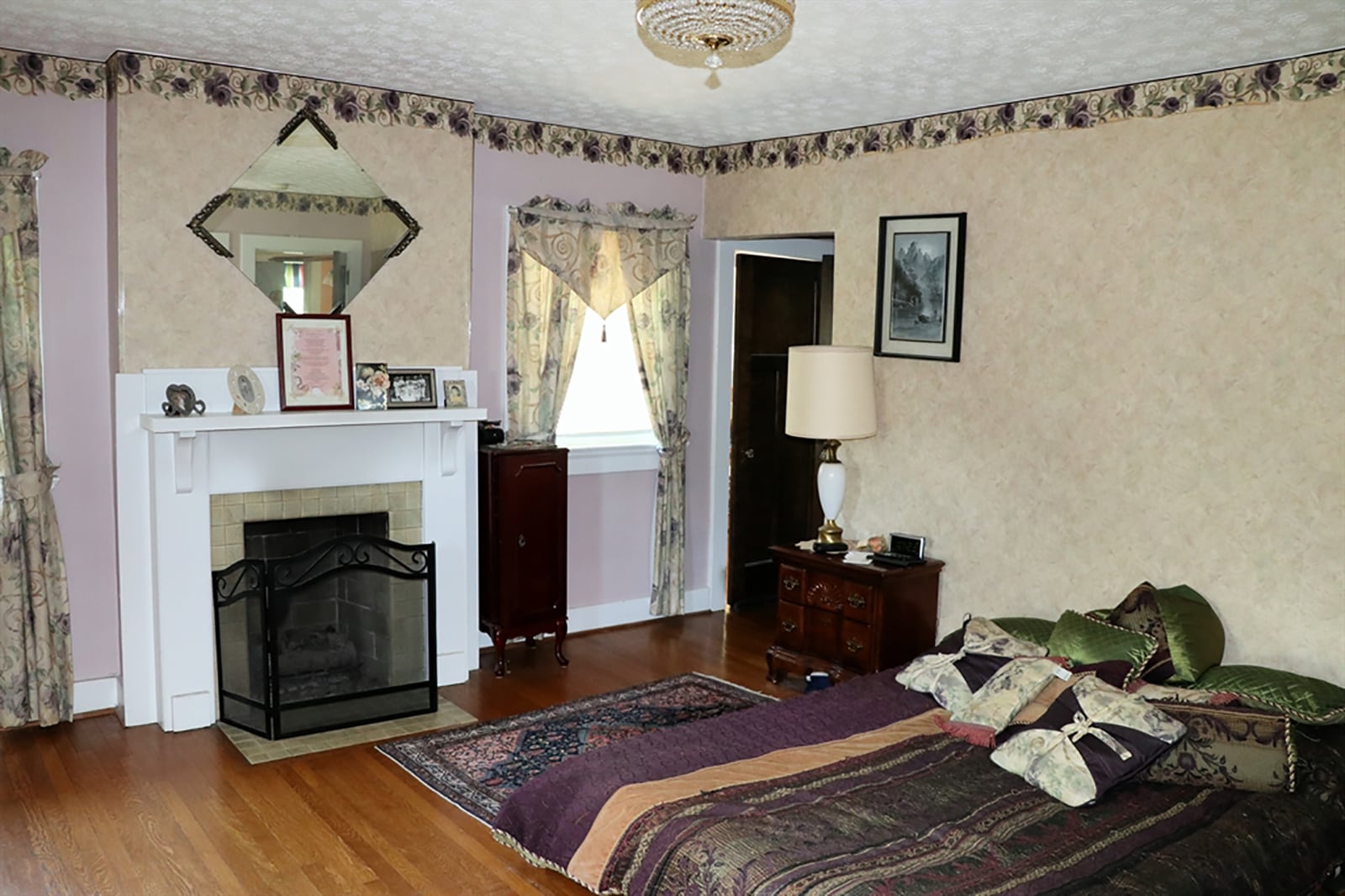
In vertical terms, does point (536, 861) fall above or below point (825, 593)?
below

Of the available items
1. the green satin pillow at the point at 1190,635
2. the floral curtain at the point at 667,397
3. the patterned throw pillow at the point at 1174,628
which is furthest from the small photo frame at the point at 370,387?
the green satin pillow at the point at 1190,635

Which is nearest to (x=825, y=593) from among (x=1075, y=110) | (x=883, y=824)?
(x=883, y=824)

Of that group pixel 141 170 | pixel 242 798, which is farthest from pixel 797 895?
pixel 141 170

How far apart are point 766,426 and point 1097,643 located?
2.99 m

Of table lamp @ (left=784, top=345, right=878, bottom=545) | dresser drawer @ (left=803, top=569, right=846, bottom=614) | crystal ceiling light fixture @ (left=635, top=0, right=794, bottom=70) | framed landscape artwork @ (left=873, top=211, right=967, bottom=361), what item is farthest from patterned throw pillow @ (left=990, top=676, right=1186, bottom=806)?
crystal ceiling light fixture @ (left=635, top=0, right=794, bottom=70)

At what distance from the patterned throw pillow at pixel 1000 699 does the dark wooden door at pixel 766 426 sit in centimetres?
293

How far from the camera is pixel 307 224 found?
15.2 feet

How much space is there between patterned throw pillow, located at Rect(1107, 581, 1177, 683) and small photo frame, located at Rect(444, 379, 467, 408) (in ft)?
9.49

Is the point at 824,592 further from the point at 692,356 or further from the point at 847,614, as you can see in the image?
the point at 692,356

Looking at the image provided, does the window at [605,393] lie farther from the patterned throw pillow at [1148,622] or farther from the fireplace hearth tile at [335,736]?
the patterned throw pillow at [1148,622]

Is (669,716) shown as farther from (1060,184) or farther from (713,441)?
(1060,184)

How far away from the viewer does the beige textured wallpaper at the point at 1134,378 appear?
379cm

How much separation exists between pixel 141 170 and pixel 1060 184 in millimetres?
3650

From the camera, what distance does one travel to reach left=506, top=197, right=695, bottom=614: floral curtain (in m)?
5.50
